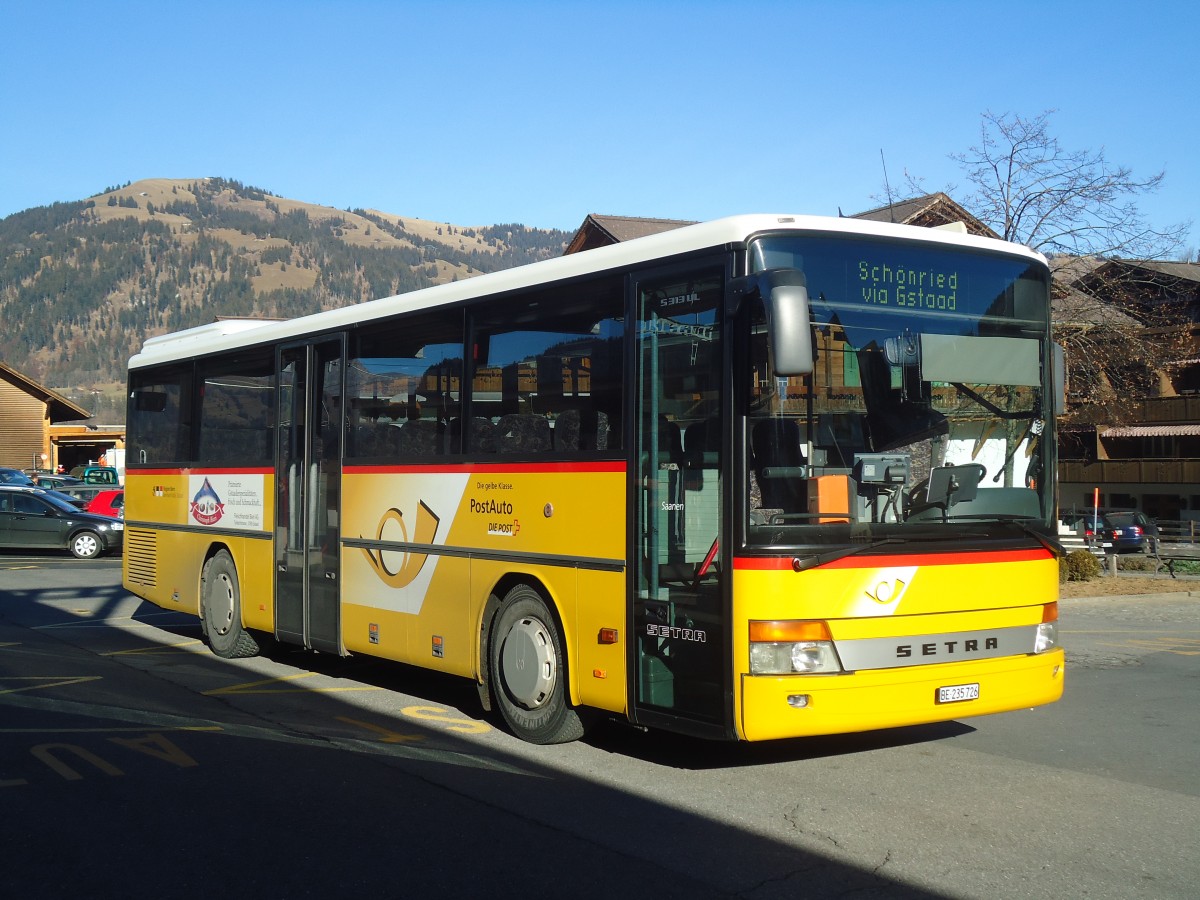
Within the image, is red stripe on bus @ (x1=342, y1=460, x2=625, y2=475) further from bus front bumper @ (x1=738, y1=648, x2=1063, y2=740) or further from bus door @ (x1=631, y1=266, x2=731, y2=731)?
bus front bumper @ (x1=738, y1=648, x2=1063, y2=740)

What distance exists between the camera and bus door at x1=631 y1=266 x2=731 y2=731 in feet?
23.3

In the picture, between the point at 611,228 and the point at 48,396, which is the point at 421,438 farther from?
the point at 48,396

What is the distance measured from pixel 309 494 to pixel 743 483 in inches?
214

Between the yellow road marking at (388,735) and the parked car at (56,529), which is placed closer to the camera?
the yellow road marking at (388,735)

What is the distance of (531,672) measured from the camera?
27.8 feet

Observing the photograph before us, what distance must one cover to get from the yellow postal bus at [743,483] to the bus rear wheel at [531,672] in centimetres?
2

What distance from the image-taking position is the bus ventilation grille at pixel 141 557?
14453 millimetres

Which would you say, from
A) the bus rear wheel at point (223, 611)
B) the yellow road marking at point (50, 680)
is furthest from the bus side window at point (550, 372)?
the bus rear wheel at point (223, 611)

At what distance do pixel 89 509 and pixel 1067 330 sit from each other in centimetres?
2358

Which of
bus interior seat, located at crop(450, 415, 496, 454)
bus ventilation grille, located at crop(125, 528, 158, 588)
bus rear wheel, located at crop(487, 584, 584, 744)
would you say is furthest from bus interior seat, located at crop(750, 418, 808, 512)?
bus ventilation grille, located at crop(125, 528, 158, 588)

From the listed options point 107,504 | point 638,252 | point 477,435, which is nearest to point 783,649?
point 638,252

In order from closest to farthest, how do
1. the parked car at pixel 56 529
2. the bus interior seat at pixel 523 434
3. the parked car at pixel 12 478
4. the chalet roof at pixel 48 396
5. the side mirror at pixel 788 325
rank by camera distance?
the side mirror at pixel 788 325
the bus interior seat at pixel 523 434
the parked car at pixel 56 529
the parked car at pixel 12 478
the chalet roof at pixel 48 396

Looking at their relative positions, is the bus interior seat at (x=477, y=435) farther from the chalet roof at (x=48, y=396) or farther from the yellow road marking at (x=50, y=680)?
the chalet roof at (x=48, y=396)

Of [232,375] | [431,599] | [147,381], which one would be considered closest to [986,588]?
[431,599]
